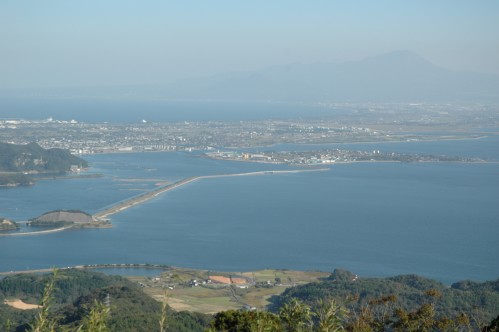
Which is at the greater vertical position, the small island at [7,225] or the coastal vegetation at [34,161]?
the coastal vegetation at [34,161]

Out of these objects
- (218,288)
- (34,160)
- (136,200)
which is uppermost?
(34,160)

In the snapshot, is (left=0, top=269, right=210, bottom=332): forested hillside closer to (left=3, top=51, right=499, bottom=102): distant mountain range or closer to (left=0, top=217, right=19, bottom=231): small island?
(left=0, top=217, right=19, bottom=231): small island

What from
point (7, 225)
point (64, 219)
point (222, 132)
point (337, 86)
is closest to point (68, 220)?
point (64, 219)

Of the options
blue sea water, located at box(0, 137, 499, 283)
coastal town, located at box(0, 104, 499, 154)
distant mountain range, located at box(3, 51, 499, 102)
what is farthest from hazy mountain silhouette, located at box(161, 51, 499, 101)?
blue sea water, located at box(0, 137, 499, 283)

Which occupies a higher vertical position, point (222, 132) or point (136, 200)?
point (222, 132)

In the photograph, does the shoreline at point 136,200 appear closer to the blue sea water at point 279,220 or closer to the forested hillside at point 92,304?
the blue sea water at point 279,220

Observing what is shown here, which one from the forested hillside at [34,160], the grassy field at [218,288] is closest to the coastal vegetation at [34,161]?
the forested hillside at [34,160]

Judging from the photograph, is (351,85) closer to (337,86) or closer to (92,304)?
(337,86)
